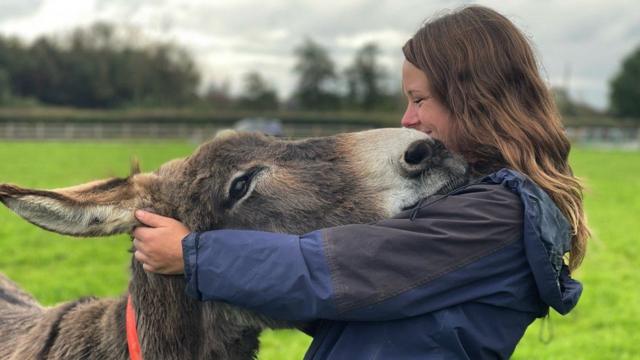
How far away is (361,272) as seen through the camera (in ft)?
7.25

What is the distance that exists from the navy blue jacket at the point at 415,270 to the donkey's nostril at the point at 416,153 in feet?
0.58

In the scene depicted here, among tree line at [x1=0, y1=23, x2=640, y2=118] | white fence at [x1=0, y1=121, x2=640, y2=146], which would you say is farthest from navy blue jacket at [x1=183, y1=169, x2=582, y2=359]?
tree line at [x1=0, y1=23, x2=640, y2=118]

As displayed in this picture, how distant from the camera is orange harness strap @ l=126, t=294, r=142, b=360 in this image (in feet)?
8.77

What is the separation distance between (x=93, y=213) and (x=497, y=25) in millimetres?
1866

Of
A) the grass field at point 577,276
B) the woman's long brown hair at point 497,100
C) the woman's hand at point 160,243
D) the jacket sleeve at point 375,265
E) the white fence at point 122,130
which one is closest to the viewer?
the jacket sleeve at point 375,265

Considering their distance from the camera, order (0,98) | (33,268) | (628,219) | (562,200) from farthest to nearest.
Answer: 1. (0,98)
2. (628,219)
3. (33,268)
4. (562,200)

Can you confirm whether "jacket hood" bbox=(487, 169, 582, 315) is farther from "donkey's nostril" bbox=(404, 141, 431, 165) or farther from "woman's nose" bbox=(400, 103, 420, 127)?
"woman's nose" bbox=(400, 103, 420, 127)

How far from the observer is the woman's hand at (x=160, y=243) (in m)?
2.43

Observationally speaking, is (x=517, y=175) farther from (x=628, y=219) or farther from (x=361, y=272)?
(x=628, y=219)

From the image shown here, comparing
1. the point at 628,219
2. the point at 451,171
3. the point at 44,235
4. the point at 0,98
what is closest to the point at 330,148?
the point at 451,171

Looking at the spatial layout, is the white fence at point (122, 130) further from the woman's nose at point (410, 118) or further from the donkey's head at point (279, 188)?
the donkey's head at point (279, 188)

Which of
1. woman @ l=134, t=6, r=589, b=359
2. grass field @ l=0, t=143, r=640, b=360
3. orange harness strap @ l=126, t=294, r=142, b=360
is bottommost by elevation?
grass field @ l=0, t=143, r=640, b=360

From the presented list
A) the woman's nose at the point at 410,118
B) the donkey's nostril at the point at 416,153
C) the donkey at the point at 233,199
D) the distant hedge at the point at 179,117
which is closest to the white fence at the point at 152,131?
the distant hedge at the point at 179,117

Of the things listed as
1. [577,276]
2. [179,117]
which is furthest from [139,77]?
[577,276]
